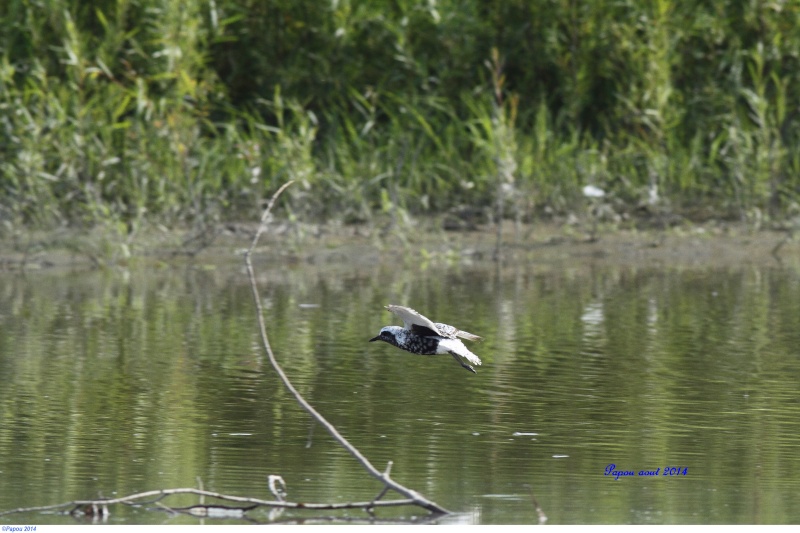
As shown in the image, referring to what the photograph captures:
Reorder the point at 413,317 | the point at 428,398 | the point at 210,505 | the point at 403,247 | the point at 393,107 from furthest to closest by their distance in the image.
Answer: the point at 393,107
the point at 403,247
the point at 428,398
the point at 413,317
the point at 210,505

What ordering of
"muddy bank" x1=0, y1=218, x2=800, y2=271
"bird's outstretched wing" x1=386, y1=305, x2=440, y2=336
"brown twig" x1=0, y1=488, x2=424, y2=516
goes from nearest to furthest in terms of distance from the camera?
1. "brown twig" x1=0, y1=488, x2=424, y2=516
2. "bird's outstretched wing" x1=386, y1=305, x2=440, y2=336
3. "muddy bank" x1=0, y1=218, x2=800, y2=271

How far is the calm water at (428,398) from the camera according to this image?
203 inches

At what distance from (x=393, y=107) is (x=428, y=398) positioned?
7801 mm

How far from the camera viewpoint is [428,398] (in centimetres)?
693

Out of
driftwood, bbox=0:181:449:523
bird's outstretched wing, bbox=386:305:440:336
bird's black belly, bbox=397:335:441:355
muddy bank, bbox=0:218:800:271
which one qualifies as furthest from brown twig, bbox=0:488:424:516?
muddy bank, bbox=0:218:800:271

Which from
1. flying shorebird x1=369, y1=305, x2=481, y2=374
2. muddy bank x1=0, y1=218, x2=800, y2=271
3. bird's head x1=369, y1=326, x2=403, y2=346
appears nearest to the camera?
flying shorebird x1=369, y1=305, x2=481, y2=374

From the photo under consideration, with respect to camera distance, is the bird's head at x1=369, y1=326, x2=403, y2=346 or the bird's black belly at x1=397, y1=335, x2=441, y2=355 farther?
the bird's head at x1=369, y1=326, x2=403, y2=346

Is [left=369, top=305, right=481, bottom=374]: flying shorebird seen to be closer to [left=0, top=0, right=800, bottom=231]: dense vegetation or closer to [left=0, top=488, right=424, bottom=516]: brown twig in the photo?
[left=0, top=488, right=424, bottom=516]: brown twig

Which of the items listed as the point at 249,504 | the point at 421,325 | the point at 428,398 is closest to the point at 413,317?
the point at 421,325

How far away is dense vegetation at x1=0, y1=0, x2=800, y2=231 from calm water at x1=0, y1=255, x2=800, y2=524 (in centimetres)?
186

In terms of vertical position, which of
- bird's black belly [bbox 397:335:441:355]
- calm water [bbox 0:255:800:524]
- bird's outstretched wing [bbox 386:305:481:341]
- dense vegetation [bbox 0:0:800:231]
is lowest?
calm water [bbox 0:255:800:524]

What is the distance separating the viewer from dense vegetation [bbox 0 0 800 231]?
1315 centimetres

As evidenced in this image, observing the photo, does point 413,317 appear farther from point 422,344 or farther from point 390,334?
point 390,334

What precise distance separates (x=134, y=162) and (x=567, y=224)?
365 centimetres
